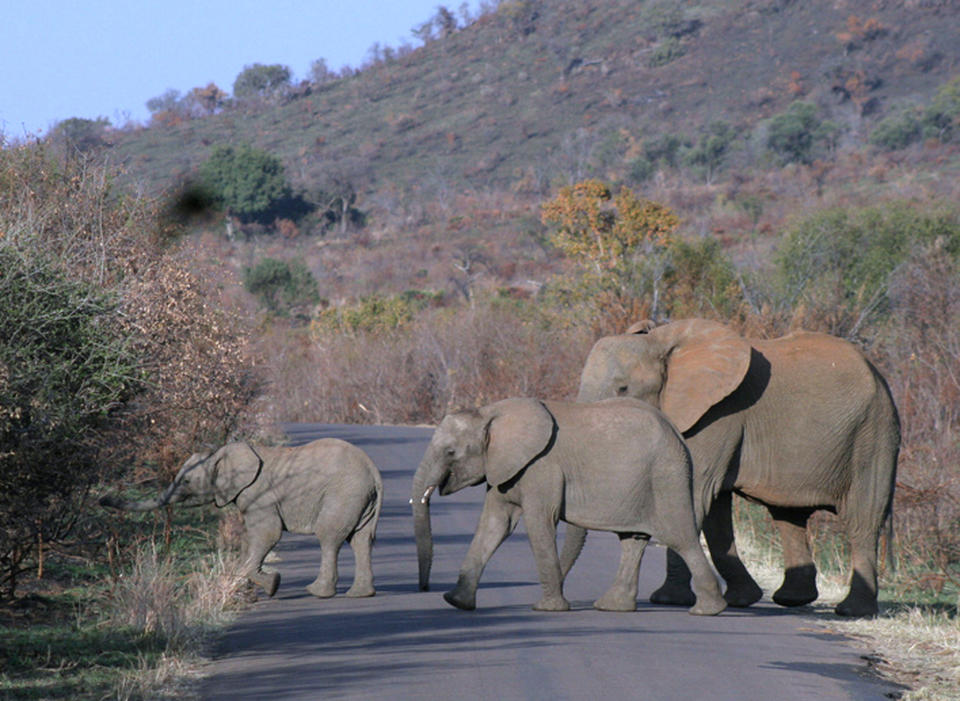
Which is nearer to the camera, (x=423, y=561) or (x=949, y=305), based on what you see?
(x=423, y=561)

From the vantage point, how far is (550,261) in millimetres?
76562

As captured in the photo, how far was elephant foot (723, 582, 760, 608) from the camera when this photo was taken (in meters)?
12.8

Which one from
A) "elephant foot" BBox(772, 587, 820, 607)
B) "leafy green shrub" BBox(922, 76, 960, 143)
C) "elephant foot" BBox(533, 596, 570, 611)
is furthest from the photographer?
"leafy green shrub" BBox(922, 76, 960, 143)

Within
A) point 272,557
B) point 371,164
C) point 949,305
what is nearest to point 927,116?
point 371,164

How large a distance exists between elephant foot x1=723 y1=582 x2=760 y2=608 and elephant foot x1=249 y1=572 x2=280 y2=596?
369 cm

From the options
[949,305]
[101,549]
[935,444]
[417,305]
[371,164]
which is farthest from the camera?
[371,164]

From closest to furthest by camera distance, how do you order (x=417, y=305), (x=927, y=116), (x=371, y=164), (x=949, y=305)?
1. (x=949, y=305)
2. (x=417, y=305)
3. (x=927, y=116)
4. (x=371, y=164)

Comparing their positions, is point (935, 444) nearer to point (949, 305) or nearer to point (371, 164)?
point (949, 305)

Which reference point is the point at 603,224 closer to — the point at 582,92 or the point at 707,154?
the point at 707,154

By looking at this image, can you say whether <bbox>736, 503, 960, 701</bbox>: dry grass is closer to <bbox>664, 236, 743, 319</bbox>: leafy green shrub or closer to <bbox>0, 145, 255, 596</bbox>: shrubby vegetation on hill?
<bbox>0, 145, 255, 596</bbox>: shrubby vegetation on hill

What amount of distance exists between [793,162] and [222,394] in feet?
253

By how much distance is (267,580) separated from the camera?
1298 cm

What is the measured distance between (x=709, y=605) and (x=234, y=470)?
4069mm

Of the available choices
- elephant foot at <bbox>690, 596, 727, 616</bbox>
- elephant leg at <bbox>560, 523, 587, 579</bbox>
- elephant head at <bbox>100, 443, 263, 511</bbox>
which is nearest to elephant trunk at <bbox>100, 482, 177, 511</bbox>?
elephant head at <bbox>100, 443, 263, 511</bbox>
